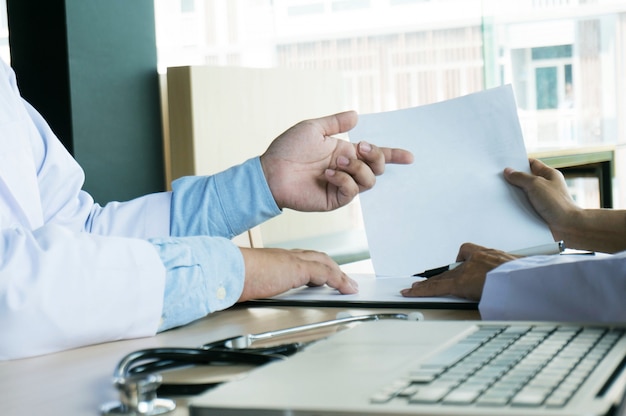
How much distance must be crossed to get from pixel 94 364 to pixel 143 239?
156 mm

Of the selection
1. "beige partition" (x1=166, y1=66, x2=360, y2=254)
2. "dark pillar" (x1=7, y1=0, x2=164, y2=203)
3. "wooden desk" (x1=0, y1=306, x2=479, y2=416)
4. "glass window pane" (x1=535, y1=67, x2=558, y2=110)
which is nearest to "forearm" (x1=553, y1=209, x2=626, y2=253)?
"wooden desk" (x1=0, y1=306, x2=479, y2=416)

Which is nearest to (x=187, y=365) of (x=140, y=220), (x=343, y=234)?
(x=140, y=220)

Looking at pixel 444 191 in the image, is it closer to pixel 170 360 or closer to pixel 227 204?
pixel 227 204

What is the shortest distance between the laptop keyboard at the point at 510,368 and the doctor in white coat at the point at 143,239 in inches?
13.1

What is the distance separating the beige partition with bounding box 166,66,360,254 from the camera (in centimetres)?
292

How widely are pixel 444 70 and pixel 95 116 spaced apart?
1.85m

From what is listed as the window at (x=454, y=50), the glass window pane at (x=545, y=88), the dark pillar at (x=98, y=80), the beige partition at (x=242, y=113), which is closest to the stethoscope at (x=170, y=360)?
the dark pillar at (x=98, y=80)

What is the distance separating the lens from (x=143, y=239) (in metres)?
0.82

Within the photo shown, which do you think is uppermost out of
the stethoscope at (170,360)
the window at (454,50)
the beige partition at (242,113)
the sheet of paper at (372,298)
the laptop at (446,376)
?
the window at (454,50)

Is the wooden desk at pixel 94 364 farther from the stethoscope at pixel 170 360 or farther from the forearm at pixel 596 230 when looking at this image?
the forearm at pixel 596 230

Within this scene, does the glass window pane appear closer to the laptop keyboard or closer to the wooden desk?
the wooden desk

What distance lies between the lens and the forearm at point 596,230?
3.80ft

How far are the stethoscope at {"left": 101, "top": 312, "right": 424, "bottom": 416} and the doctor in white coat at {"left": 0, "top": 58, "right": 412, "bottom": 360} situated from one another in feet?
0.44

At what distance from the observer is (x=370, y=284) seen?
3.48ft
